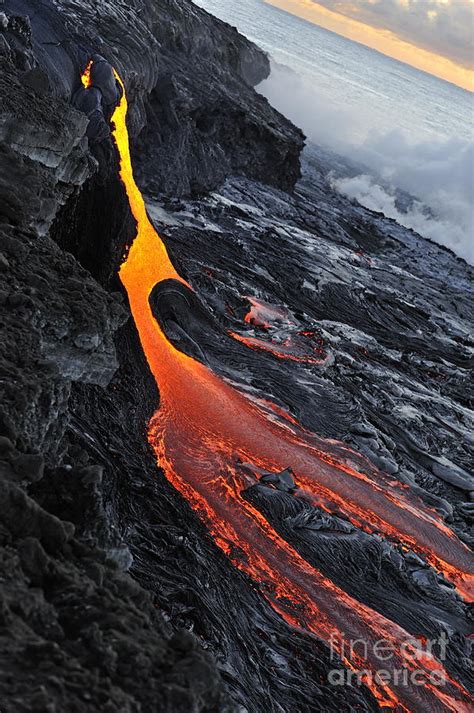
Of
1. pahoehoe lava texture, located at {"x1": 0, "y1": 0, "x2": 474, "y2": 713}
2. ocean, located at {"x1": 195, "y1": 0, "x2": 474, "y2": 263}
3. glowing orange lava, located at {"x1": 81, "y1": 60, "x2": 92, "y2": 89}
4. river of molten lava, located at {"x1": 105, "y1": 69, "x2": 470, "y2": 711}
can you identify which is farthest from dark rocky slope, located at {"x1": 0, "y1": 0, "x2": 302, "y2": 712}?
ocean, located at {"x1": 195, "y1": 0, "x2": 474, "y2": 263}

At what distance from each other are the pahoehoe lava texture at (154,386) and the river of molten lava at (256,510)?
0.46m

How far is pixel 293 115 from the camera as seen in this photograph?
84062mm

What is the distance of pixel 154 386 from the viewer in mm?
18328

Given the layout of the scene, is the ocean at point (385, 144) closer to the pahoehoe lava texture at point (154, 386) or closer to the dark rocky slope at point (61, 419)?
the pahoehoe lava texture at point (154, 386)

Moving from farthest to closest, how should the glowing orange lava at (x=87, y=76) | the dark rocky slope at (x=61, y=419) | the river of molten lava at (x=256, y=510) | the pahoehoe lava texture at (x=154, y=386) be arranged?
the glowing orange lava at (x=87, y=76) < the river of molten lava at (x=256, y=510) < the pahoehoe lava texture at (x=154, y=386) < the dark rocky slope at (x=61, y=419)

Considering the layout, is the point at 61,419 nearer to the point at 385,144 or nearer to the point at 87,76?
the point at 87,76

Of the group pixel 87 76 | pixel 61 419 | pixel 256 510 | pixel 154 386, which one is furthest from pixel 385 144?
pixel 61 419

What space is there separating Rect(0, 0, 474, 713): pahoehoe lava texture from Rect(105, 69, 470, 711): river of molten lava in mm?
464

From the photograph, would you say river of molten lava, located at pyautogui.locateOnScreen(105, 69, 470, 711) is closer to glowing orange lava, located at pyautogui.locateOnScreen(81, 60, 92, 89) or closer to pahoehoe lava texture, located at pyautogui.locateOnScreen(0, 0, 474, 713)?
pahoehoe lava texture, located at pyautogui.locateOnScreen(0, 0, 474, 713)

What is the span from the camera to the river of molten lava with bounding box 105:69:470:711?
1274 cm

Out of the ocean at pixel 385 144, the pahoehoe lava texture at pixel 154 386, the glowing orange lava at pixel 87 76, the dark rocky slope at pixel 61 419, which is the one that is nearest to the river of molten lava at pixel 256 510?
the pahoehoe lava texture at pixel 154 386

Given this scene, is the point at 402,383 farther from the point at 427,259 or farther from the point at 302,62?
the point at 302,62

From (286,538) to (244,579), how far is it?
1.92 metres

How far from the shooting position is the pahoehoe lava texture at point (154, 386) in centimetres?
546
